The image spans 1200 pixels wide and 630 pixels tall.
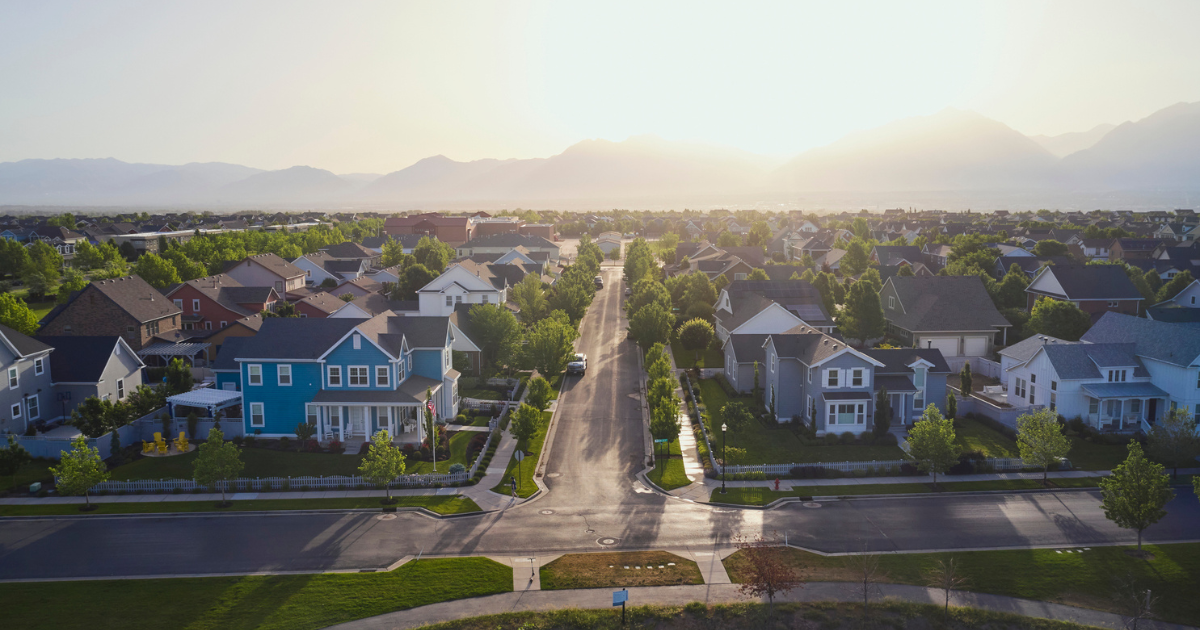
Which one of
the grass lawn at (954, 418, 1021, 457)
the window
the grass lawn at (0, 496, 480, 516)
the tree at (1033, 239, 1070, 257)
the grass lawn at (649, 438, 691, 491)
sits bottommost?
the grass lawn at (0, 496, 480, 516)

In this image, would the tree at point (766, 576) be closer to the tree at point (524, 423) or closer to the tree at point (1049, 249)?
the tree at point (524, 423)

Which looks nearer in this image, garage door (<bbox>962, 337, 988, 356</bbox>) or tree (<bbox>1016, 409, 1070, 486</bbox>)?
tree (<bbox>1016, 409, 1070, 486</bbox>)

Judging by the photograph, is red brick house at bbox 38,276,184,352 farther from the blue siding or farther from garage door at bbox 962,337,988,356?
garage door at bbox 962,337,988,356

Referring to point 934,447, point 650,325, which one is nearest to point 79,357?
point 650,325

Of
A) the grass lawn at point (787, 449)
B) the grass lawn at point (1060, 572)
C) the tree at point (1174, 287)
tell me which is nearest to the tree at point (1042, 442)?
the grass lawn at point (787, 449)

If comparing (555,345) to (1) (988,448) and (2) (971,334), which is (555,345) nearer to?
(1) (988,448)

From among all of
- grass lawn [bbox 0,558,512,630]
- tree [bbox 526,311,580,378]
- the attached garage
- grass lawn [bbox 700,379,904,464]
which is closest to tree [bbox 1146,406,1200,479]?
grass lawn [bbox 700,379,904,464]
